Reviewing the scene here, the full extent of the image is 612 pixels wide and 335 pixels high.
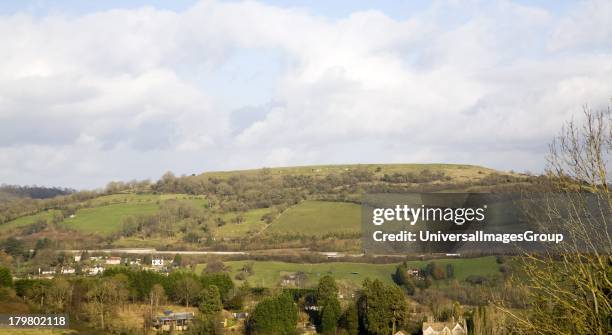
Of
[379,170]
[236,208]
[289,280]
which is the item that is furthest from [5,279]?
[379,170]

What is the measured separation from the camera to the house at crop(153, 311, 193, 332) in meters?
52.8

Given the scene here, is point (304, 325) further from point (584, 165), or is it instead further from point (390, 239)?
point (584, 165)

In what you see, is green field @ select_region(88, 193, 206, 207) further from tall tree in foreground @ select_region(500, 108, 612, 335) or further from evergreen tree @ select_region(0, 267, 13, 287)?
tall tree in foreground @ select_region(500, 108, 612, 335)

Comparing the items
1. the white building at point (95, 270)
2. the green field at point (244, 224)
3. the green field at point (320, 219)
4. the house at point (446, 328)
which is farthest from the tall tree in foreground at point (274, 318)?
the green field at point (244, 224)

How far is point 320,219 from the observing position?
92.6m

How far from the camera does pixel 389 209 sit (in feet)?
253

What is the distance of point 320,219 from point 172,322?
Answer: 40740 mm

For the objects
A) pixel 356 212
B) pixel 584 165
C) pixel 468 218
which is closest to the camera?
pixel 584 165

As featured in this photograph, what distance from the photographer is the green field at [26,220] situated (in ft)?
328

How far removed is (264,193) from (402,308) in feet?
194

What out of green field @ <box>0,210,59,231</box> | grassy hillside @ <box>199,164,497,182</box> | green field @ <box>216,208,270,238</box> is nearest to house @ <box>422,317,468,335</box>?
green field @ <box>216,208,270,238</box>

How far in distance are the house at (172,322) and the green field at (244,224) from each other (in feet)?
124

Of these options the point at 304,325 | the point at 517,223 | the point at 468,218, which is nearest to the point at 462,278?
the point at 468,218

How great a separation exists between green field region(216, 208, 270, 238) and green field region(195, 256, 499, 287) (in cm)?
1587
